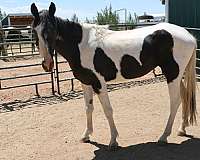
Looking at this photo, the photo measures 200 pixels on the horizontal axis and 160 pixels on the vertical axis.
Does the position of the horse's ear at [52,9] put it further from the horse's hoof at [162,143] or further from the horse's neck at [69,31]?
the horse's hoof at [162,143]

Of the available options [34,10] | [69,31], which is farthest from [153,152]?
[34,10]

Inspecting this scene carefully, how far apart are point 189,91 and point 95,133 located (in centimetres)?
145

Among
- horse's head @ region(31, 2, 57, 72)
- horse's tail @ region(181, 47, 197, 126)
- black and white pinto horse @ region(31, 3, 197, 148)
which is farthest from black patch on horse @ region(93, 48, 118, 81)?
horse's tail @ region(181, 47, 197, 126)

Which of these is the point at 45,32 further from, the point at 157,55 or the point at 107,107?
the point at 157,55

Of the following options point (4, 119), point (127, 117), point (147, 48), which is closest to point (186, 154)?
point (147, 48)

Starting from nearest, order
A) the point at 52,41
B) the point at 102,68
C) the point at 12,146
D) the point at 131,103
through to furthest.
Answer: the point at 52,41 → the point at 102,68 → the point at 12,146 → the point at 131,103

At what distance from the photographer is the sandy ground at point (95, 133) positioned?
14.6 ft

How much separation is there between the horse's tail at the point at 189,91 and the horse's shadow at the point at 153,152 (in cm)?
36

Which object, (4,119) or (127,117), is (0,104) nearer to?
(4,119)

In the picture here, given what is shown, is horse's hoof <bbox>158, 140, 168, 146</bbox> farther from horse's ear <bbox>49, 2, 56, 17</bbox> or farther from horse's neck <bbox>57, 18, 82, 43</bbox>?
horse's ear <bbox>49, 2, 56, 17</bbox>

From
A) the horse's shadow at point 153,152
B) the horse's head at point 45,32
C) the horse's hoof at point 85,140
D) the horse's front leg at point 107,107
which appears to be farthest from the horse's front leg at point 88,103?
the horse's head at point 45,32

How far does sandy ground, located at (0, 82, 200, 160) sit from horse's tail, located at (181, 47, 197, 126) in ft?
1.05

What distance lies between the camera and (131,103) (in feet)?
22.4

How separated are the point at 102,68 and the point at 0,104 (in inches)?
132
